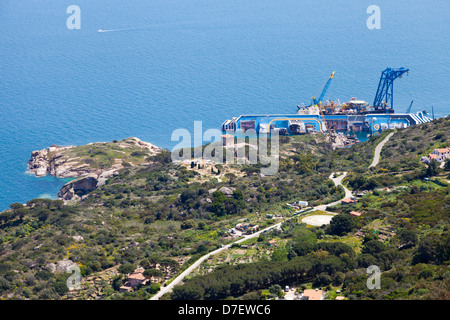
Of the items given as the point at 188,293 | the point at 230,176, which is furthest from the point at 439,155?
→ the point at 188,293

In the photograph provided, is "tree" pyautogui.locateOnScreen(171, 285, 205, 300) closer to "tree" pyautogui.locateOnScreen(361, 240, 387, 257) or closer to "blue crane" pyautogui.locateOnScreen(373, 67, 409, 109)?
"tree" pyautogui.locateOnScreen(361, 240, 387, 257)

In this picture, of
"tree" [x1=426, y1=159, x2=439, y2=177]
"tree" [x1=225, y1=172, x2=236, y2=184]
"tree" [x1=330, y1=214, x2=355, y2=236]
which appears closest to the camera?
"tree" [x1=330, y1=214, x2=355, y2=236]

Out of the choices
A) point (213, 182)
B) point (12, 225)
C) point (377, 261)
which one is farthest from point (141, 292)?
point (213, 182)

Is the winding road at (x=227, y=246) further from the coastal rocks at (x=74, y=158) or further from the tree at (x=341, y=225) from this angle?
the coastal rocks at (x=74, y=158)

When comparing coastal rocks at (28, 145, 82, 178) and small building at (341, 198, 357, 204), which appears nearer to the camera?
small building at (341, 198, 357, 204)

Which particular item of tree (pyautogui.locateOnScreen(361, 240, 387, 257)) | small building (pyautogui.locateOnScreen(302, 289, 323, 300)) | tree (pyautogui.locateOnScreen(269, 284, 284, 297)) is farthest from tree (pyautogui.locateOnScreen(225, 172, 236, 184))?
small building (pyautogui.locateOnScreen(302, 289, 323, 300))

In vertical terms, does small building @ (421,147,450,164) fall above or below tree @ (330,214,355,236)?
above

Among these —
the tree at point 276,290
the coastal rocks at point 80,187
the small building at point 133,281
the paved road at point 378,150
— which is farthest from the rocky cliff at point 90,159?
the tree at point 276,290

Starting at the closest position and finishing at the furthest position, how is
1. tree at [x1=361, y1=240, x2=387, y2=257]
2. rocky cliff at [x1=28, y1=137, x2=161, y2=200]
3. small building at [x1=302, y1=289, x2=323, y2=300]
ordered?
small building at [x1=302, y1=289, x2=323, y2=300]
tree at [x1=361, y1=240, x2=387, y2=257]
rocky cliff at [x1=28, y1=137, x2=161, y2=200]
